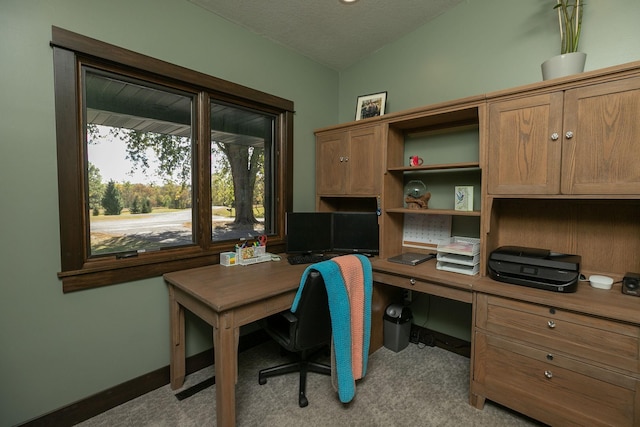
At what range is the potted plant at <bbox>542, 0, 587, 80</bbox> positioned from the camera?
1.62 meters

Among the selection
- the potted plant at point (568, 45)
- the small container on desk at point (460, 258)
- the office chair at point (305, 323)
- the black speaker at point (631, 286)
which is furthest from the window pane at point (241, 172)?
the black speaker at point (631, 286)

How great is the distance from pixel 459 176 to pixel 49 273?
2.82 metres

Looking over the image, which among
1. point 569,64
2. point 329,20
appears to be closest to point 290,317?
point 569,64

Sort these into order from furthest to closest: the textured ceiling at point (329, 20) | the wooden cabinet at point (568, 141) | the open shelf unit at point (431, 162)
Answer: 1. the open shelf unit at point (431, 162)
2. the textured ceiling at point (329, 20)
3. the wooden cabinet at point (568, 141)

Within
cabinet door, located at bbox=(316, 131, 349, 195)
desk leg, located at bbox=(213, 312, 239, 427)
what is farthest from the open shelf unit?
desk leg, located at bbox=(213, 312, 239, 427)

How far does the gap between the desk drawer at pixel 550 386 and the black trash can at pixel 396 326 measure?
2.23ft

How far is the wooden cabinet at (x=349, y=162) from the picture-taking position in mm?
2408

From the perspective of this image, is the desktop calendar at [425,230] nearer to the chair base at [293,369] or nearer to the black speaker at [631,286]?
the black speaker at [631,286]

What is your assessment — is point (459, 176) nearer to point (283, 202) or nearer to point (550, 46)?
point (550, 46)

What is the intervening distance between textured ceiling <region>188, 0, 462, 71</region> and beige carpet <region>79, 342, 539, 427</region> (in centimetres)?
271

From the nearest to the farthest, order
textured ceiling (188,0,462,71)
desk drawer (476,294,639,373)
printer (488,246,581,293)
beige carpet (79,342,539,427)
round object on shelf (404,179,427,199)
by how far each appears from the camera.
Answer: desk drawer (476,294,639,373), printer (488,246,581,293), beige carpet (79,342,539,427), textured ceiling (188,0,462,71), round object on shelf (404,179,427,199)

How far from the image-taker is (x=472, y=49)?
89.0 inches

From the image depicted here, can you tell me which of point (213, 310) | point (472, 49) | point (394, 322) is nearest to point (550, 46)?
point (472, 49)

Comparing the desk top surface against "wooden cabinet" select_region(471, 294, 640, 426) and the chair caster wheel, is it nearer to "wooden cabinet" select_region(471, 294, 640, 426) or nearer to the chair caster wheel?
the chair caster wheel
